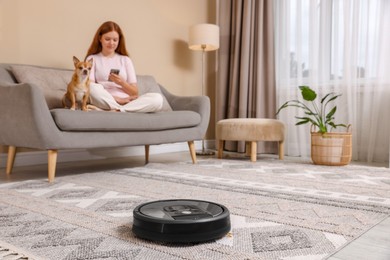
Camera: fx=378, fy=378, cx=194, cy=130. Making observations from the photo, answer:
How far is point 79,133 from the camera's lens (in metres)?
2.05

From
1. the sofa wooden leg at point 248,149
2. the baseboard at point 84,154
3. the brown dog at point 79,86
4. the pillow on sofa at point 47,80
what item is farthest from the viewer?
the sofa wooden leg at point 248,149

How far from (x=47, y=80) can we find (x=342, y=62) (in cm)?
240

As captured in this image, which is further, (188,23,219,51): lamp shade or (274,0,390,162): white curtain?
(188,23,219,51): lamp shade

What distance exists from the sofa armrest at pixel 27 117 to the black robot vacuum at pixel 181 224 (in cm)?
104

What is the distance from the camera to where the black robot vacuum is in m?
0.94

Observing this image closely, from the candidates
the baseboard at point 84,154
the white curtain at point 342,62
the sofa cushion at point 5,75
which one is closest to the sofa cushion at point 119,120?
the sofa cushion at point 5,75

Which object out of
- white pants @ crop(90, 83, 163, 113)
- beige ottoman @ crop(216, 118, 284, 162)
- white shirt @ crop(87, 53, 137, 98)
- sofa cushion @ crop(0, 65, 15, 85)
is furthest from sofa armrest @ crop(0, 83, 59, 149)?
beige ottoman @ crop(216, 118, 284, 162)

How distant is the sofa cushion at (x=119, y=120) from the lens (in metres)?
1.96

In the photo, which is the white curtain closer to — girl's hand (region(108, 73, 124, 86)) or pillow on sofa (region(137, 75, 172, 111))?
→ pillow on sofa (region(137, 75, 172, 111))

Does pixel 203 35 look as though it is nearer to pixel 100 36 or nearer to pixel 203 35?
pixel 203 35

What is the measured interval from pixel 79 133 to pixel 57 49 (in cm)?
109

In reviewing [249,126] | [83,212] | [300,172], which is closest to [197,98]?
[249,126]

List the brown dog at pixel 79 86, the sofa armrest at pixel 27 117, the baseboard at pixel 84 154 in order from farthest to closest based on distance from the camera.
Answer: the baseboard at pixel 84 154, the brown dog at pixel 79 86, the sofa armrest at pixel 27 117

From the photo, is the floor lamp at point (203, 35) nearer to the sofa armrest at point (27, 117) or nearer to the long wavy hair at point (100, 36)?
the long wavy hair at point (100, 36)
